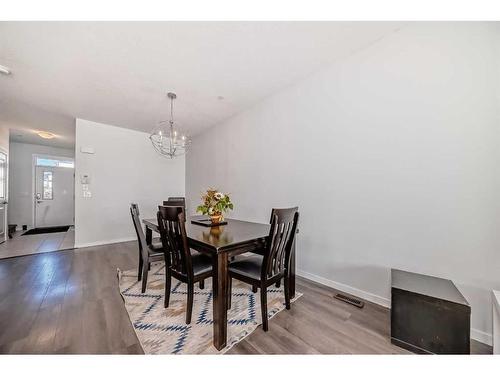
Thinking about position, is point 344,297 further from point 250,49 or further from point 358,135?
point 250,49

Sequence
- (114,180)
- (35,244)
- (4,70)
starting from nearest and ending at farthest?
(4,70) < (35,244) < (114,180)

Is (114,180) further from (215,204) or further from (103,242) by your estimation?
Result: (215,204)

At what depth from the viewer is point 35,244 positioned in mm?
4172

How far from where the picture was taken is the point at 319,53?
86.7 inches

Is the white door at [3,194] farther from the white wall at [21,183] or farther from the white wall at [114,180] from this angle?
the white wall at [114,180]

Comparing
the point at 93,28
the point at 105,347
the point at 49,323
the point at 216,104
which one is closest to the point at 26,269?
the point at 49,323

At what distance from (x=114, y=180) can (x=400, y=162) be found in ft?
16.6

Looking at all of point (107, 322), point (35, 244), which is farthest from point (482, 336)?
point (35, 244)

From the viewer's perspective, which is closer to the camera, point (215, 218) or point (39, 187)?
point (215, 218)

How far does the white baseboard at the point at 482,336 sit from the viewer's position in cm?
144

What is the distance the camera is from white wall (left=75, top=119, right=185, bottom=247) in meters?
4.08

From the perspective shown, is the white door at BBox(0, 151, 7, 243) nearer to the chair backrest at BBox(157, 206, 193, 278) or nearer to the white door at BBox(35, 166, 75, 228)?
the white door at BBox(35, 166, 75, 228)

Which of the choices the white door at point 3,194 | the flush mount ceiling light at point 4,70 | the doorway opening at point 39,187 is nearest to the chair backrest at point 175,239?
the flush mount ceiling light at point 4,70
